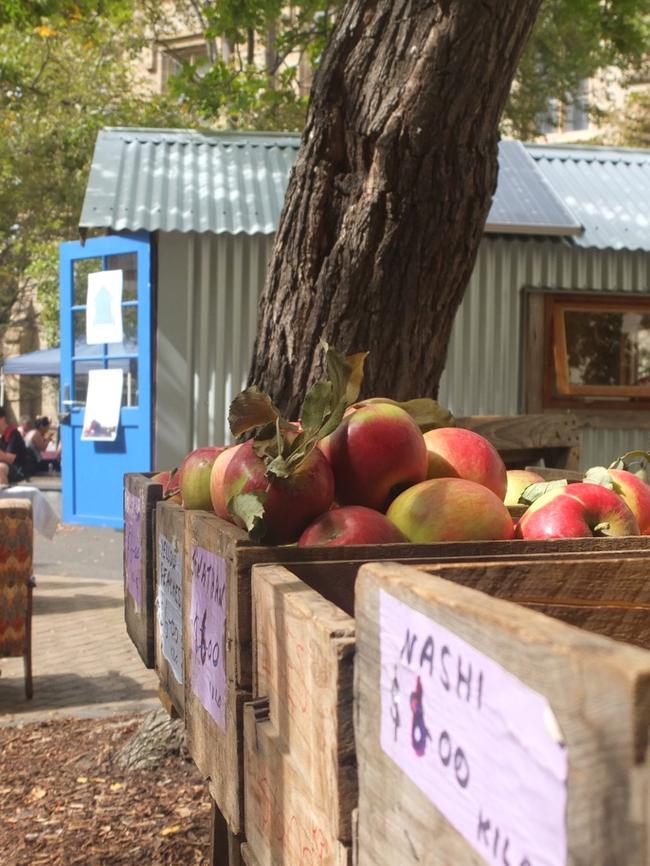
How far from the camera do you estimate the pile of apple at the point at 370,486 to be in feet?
6.15

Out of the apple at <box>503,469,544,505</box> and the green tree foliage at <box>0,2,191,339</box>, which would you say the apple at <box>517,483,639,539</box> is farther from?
the green tree foliage at <box>0,2,191,339</box>

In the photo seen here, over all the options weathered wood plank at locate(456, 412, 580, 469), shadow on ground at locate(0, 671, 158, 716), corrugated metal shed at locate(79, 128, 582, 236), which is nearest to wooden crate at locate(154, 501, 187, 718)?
weathered wood plank at locate(456, 412, 580, 469)

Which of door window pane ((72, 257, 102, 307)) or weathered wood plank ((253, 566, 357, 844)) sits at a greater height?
door window pane ((72, 257, 102, 307))

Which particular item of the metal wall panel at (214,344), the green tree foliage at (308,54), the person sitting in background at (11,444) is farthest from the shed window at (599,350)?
the person sitting in background at (11,444)

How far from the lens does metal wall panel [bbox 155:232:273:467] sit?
9914mm

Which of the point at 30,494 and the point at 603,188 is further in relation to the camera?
the point at 603,188

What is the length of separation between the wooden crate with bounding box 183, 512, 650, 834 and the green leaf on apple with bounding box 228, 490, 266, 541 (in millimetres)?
22

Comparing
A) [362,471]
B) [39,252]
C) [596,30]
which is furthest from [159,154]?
[39,252]

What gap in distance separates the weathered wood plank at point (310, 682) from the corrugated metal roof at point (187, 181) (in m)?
8.22

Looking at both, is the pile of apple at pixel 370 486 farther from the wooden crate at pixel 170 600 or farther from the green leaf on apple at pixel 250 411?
the wooden crate at pixel 170 600

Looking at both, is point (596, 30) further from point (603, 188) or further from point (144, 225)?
point (144, 225)

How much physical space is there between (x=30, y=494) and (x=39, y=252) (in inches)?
730

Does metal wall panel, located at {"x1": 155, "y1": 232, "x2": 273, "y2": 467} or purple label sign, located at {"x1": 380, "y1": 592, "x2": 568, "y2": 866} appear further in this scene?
metal wall panel, located at {"x1": 155, "y1": 232, "x2": 273, "y2": 467}

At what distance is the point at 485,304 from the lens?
411 inches
